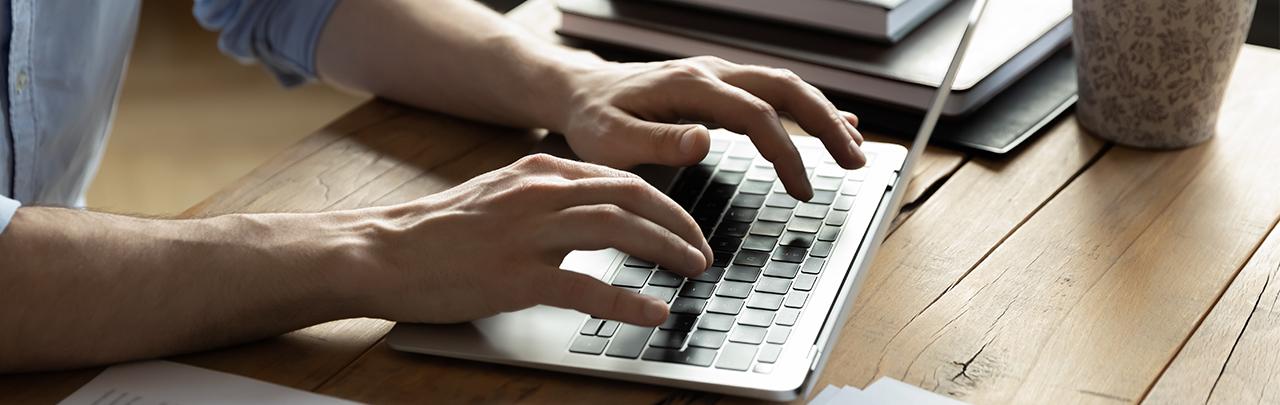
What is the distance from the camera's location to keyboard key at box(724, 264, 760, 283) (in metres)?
0.81

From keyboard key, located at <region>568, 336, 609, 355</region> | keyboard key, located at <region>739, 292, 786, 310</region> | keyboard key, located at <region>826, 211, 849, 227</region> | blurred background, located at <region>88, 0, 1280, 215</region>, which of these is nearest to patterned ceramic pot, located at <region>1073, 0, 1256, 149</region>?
keyboard key, located at <region>826, 211, 849, 227</region>

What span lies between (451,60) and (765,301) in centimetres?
45

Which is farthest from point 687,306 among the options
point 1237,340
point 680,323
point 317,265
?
point 1237,340

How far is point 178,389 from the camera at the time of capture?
74 centimetres

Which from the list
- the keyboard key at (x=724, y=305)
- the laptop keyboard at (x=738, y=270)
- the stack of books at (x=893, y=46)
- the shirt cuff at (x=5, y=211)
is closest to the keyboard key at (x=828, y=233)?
the laptop keyboard at (x=738, y=270)

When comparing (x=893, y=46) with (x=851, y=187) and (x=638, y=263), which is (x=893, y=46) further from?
(x=638, y=263)

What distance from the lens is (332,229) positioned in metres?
0.81

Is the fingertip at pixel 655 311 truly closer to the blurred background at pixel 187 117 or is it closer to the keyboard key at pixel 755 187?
the keyboard key at pixel 755 187

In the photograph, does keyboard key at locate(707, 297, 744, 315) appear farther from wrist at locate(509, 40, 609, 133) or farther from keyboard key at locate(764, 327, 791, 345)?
wrist at locate(509, 40, 609, 133)

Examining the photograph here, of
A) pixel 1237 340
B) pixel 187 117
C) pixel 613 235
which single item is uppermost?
pixel 613 235

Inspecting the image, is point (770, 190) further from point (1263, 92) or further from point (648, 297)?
point (1263, 92)

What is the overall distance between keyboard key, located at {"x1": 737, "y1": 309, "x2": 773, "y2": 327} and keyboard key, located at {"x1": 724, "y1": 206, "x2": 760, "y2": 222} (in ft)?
0.43

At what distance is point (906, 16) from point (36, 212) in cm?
69

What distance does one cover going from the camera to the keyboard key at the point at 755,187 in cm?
93
